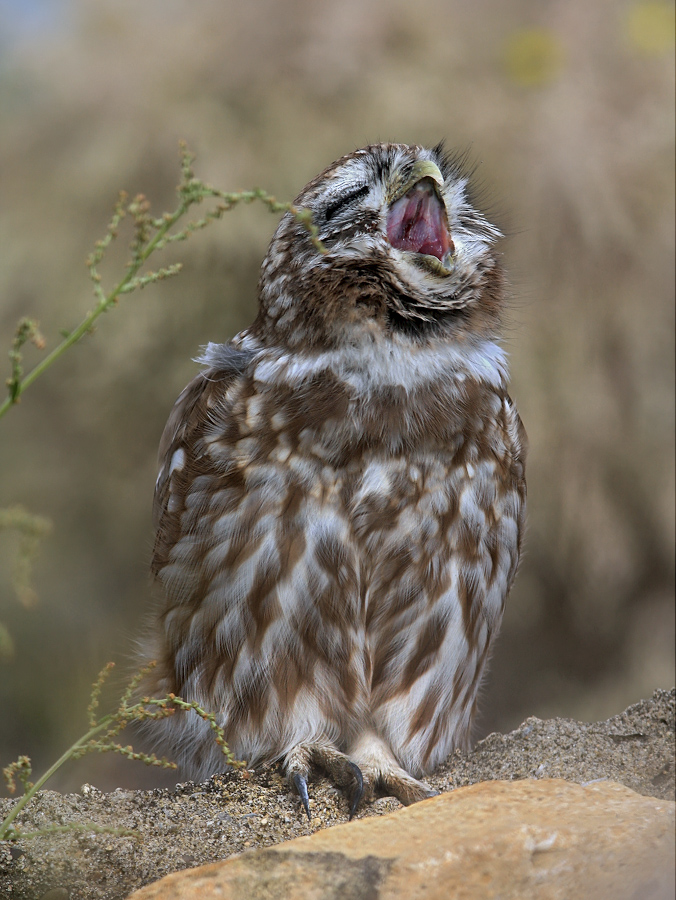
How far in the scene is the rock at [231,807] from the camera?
148 cm

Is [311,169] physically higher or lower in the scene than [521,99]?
lower

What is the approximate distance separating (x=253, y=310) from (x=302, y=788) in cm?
205

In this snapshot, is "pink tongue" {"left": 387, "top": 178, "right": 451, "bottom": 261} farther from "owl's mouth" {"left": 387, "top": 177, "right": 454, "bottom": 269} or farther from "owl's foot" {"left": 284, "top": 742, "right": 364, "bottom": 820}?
"owl's foot" {"left": 284, "top": 742, "right": 364, "bottom": 820}

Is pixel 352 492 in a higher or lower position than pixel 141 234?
lower

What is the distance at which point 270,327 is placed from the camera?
212cm

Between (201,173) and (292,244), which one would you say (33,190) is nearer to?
(201,173)

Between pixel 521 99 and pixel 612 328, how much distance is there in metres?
1.05

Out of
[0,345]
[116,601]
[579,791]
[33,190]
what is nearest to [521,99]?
[33,190]

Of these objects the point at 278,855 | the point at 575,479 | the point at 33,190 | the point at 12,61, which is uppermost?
the point at 12,61

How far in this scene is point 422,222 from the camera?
1.98 metres

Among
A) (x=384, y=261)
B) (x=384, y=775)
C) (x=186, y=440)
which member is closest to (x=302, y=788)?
(x=384, y=775)

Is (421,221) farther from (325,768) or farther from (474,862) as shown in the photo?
(474,862)

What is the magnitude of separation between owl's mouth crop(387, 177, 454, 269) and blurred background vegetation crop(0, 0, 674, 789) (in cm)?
163

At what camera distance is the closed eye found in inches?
79.2
